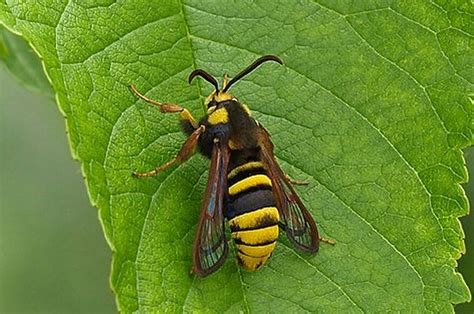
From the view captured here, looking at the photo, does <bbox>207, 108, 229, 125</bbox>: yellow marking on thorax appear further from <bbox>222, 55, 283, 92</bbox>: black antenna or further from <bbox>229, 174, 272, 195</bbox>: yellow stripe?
<bbox>229, 174, 272, 195</bbox>: yellow stripe

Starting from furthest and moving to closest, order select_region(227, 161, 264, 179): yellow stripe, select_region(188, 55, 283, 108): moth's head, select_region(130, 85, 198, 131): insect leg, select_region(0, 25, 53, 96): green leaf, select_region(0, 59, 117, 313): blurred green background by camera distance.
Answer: select_region(0, 59, 117, 313): blurred green background → select_region(0, 25, 53, 96): green leaf → select_region(227, 161, 264, 179): yellow stripe → select_region(188, 55, 283, 108): moth's head → select_region(130, 85, 198, 131): insect leg

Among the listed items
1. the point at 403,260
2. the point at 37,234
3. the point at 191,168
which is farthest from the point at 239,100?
the point at 37,234

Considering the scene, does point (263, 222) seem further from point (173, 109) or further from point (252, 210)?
point (173, 109)

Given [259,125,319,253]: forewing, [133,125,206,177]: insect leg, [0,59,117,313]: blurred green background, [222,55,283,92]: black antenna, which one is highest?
[222,55,283,92]: black antenna

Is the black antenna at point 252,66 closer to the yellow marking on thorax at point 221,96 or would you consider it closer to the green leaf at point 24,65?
the yellow marking on thorax at point 221,96

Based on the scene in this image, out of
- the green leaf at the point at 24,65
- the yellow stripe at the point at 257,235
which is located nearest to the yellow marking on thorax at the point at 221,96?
the yellow stripe at the point at 257,235

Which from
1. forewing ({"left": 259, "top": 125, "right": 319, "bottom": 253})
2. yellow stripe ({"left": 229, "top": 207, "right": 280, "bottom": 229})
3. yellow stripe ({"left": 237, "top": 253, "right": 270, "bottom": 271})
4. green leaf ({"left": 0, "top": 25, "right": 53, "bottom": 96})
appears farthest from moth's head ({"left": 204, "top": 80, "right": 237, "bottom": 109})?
green leaf ({"left": 0, "top": 25, "right": 53, "bottom": 96})

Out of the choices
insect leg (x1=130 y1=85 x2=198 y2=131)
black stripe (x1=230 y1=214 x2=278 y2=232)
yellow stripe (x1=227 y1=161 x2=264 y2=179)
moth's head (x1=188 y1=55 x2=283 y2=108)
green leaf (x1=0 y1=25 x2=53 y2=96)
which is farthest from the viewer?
green leaf (x1=0 y1=25 x2=53 y2=96)
